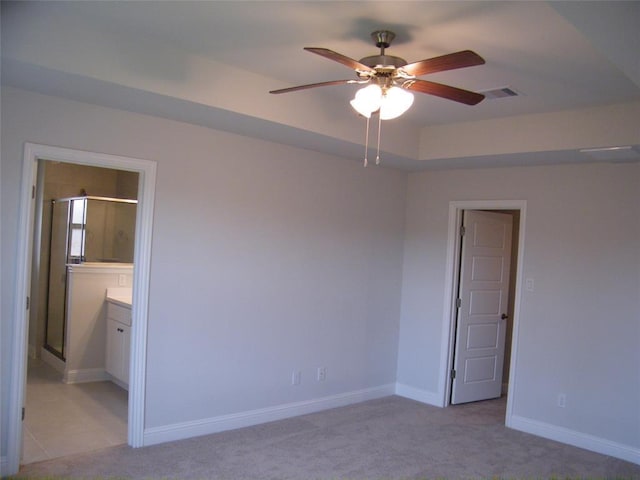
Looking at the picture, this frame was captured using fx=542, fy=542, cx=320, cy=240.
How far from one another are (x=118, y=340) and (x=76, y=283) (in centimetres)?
76

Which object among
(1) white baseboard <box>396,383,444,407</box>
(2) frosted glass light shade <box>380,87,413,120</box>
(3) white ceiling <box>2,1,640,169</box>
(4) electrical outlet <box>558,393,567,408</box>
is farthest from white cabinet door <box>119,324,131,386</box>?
(4) electrical outlet <box>558,393,567,408</box>

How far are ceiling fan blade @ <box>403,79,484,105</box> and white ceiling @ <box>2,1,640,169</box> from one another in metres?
0.28

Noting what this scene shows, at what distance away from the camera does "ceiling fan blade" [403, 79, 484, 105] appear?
8.76 feet

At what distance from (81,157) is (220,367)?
188 centimetres

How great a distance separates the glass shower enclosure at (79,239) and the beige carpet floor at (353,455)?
97.8 inches

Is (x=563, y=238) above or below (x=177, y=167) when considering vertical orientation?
below

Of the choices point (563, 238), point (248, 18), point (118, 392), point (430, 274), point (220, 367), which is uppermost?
point (248, 18)

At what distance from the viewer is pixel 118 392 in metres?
5.15

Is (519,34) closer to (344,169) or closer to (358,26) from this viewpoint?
(358,26)

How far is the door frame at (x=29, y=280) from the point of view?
3.27m

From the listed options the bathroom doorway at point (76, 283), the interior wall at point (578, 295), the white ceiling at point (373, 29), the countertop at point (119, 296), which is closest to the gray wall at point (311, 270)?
the interior wall at point (578, 295)

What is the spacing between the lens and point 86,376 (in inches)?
215

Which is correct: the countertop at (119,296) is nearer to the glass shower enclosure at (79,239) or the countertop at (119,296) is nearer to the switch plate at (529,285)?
the glass shower enclosure at (79,239)

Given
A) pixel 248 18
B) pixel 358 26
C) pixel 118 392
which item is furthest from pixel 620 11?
pixel 118 392
